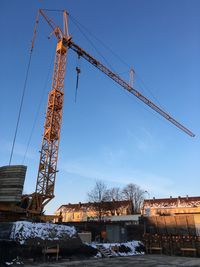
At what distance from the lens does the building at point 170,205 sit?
204ft

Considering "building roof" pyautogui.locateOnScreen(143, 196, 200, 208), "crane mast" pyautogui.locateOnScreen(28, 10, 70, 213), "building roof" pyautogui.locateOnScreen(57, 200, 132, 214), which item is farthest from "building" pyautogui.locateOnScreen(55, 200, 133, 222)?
"crane mast" pyautogui.locateOnScreen(28, 10, 70, 213)

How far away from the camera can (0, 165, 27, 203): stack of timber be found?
78.1 feet

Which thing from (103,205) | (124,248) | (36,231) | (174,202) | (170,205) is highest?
(174,202)

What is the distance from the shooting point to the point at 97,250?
71.4 feet

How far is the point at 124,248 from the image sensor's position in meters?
24.3

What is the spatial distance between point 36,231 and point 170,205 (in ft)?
173

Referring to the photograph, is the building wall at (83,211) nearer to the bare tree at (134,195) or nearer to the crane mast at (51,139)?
the bare tree at (134,195)

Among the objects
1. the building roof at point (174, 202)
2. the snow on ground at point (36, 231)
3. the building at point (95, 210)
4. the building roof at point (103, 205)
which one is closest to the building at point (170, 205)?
the building roof at point (174, 202)

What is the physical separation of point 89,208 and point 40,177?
1884 inches

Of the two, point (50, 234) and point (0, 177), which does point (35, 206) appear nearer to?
point (0, 177)

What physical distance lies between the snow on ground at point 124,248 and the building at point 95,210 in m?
33.4

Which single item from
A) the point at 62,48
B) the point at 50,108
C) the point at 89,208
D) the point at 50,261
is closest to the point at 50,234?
the point at 50,261

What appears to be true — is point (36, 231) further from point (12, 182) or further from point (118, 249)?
point (118, 249)

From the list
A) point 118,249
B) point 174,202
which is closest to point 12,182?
point 118,249
